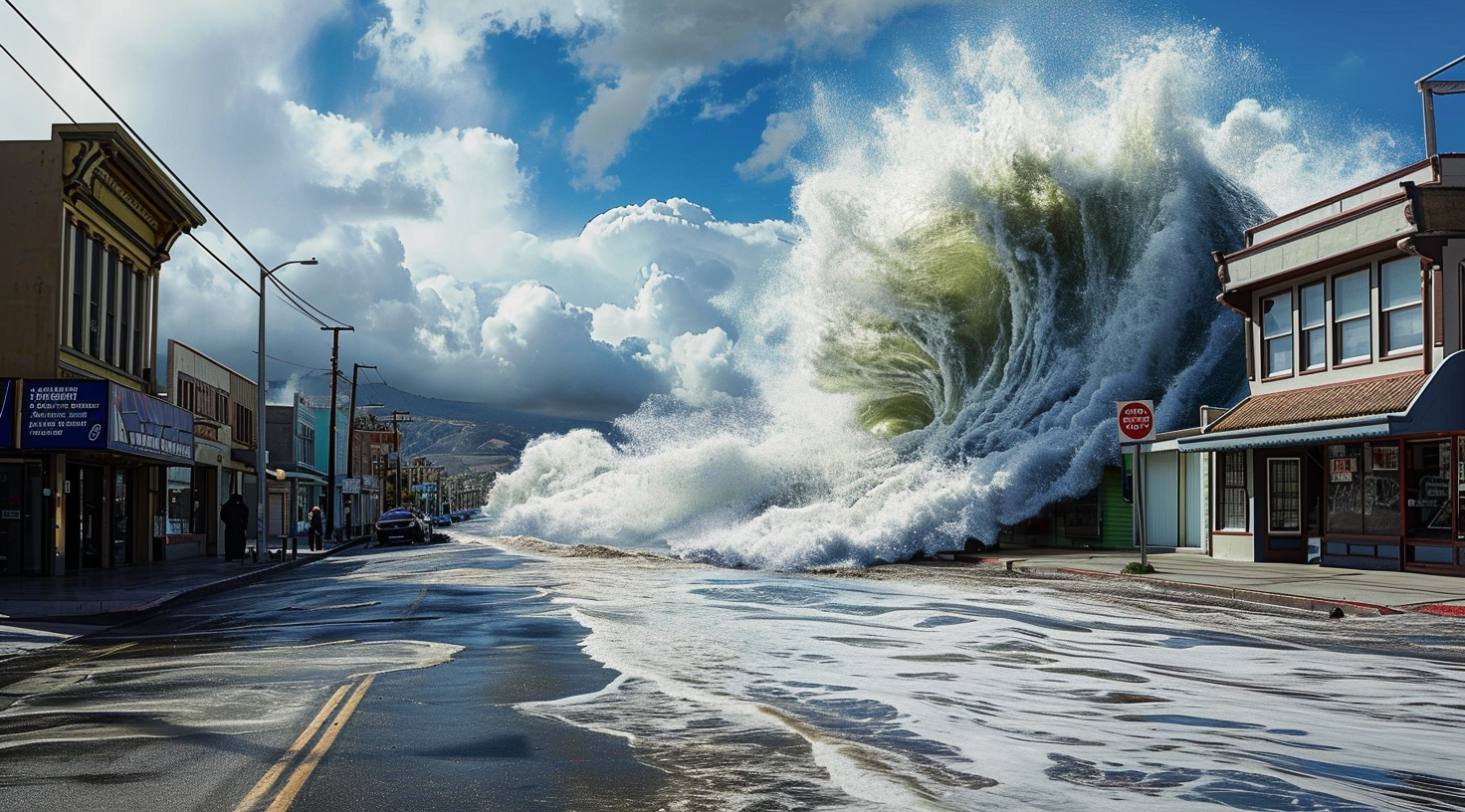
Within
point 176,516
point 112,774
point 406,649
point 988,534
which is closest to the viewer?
point 112,774

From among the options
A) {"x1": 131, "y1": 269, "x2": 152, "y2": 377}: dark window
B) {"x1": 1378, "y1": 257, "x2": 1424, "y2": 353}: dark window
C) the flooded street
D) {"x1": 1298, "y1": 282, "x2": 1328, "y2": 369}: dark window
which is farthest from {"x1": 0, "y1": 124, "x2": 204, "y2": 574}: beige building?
{"x1": 1378, "y1": 257, "x2": 1424, "y2": 353}: dark window

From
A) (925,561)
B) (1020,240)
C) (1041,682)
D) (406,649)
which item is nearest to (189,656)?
(406,649)

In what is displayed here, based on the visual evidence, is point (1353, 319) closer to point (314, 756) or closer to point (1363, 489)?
point (1363, 489)

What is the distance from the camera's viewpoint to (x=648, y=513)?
41.4 meters

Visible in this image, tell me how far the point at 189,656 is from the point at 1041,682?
8239 millimetres

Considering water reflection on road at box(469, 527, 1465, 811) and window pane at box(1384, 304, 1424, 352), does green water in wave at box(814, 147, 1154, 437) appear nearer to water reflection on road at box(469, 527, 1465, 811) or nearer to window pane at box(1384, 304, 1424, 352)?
window pane at box(1384, 304, 1424, 352)

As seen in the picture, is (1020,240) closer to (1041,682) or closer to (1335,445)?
(1335,445)

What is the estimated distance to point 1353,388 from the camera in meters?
22.5

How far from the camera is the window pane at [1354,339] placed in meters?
22.8

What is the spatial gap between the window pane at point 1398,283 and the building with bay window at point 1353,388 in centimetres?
2

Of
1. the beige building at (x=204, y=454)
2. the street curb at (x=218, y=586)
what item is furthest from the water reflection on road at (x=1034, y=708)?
the beige building at (x=204, y=454)

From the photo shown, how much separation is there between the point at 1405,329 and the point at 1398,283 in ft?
2.74

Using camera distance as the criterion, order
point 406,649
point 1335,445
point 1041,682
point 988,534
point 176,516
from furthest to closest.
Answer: point 176,516, point 988,534, point 1335,445, point 406,649, point 1041,682

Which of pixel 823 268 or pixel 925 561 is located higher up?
pixel 823 268
